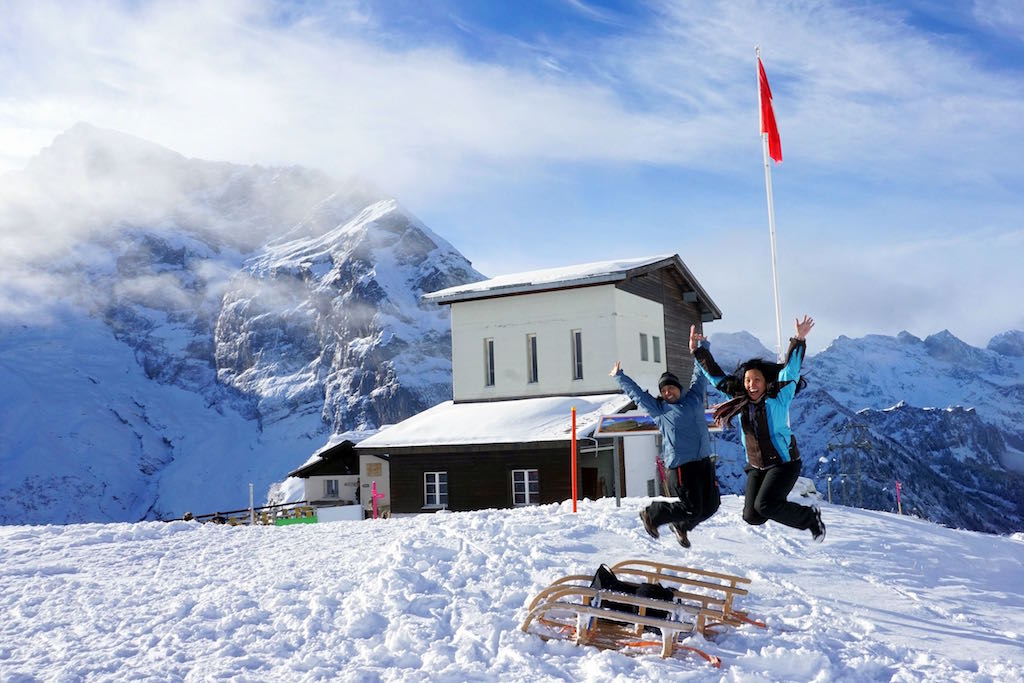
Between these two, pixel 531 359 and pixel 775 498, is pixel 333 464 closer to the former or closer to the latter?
pixel 531 359

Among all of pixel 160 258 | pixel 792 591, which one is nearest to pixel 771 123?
pixel 792 591

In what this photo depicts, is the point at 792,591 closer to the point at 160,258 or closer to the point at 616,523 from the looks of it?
the point at 616,523

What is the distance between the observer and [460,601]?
9.45m

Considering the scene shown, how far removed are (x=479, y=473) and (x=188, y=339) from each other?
129202 mm

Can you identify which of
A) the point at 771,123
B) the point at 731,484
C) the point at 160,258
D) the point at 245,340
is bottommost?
the point at 731,484

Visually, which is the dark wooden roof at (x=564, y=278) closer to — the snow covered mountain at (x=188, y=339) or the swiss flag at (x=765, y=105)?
the swiss flag at (x=765, y=105)

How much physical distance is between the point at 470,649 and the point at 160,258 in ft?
531

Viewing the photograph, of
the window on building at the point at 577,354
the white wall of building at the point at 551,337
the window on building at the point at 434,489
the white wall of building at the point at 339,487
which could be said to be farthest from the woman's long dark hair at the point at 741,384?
the white wall of building at the point at 339,487

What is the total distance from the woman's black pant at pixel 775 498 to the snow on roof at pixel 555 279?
20.4 m

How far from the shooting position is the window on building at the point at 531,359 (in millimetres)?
29453

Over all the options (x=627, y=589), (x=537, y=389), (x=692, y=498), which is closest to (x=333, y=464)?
(x=537, y=389)

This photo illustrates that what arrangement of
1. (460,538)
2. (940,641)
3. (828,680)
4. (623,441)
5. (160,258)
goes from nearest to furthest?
(828,680)
(940,641)
(460,538)
(623,441)
(160,258)

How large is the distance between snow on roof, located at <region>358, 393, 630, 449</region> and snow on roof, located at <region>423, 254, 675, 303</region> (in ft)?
13.5

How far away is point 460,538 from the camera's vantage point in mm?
12141
